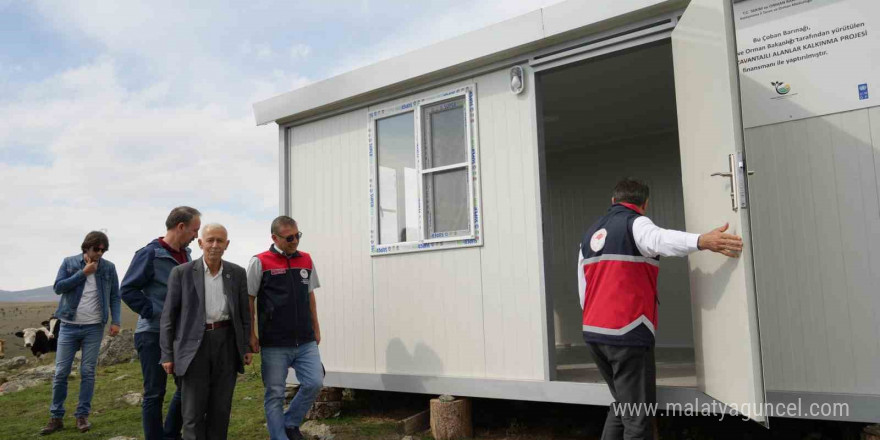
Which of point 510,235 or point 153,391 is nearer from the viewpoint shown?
point 153,391

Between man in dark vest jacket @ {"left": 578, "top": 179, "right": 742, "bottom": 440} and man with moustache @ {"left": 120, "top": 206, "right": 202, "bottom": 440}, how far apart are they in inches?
103

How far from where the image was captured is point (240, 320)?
12.7 feet

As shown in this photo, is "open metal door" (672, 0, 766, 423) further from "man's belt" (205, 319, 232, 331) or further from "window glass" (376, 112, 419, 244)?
"man's belt" (205, 319, 232, 331)

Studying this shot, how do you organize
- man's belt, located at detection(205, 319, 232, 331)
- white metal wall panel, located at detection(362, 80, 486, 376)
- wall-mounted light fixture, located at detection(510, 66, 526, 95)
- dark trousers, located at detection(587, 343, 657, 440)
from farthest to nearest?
white metal wall panel, located at detection(362, 80, 486, 376), wall-mounted light fixture, located at detection(510, 66, 526, 95), man's belt, located at detection(205, 319, 232, 331), dark trousers, located at detection(587, 343, 657, 440)

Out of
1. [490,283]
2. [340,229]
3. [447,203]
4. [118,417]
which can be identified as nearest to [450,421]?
[490,283]

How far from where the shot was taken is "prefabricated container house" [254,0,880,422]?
3514mm

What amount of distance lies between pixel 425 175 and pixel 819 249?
2863 mm

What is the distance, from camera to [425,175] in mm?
5262

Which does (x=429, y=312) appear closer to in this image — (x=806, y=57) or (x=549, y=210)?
(x=549, y=210)

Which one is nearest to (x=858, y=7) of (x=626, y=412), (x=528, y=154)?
(x=528, y=154)

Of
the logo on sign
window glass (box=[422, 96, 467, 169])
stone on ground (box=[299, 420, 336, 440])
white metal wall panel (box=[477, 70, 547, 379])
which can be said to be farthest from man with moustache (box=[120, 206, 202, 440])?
the logo on sign

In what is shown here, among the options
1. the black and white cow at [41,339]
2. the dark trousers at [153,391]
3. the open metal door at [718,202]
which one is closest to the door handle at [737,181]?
the open metal door at [718,202]

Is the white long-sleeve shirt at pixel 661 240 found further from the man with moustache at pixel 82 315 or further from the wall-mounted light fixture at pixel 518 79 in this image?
the man with moustache at pixel 82 315

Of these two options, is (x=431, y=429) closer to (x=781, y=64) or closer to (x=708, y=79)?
(x=708, y=79)
